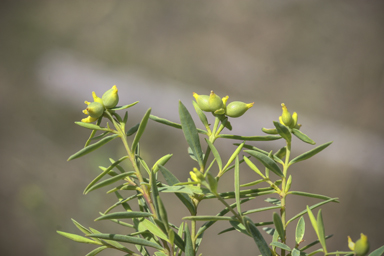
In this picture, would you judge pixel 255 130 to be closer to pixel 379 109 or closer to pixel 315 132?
pixel 315 132

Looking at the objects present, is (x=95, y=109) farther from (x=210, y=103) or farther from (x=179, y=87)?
(x=179, y=87)

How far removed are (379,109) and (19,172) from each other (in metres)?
1.09

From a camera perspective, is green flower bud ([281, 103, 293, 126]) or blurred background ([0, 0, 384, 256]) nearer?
green flower bud ([281, 103, 293, 126])

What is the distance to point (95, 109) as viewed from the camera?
0.21 metres

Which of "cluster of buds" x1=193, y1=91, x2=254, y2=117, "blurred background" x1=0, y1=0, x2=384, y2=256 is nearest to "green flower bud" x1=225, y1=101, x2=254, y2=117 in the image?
"cluster of buds" x1=193, y1=91, x2=254, y2=117

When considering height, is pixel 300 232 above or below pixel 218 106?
below

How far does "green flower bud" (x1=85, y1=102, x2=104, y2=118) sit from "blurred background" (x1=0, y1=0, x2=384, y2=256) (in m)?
0.69

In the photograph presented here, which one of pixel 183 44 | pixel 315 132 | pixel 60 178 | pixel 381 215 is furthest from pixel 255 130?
pixel 60 178

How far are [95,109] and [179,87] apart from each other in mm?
767

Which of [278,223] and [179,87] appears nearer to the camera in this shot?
[278,223]

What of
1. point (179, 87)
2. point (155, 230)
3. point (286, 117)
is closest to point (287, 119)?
point (286, 117)

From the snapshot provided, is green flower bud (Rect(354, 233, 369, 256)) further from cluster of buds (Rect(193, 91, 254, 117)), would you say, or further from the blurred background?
the blurred background

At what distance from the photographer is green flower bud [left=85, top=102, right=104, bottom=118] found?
210 millimetres

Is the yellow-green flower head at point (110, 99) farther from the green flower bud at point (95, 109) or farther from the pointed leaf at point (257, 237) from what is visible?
the pointed leaf at point (257, 237)
